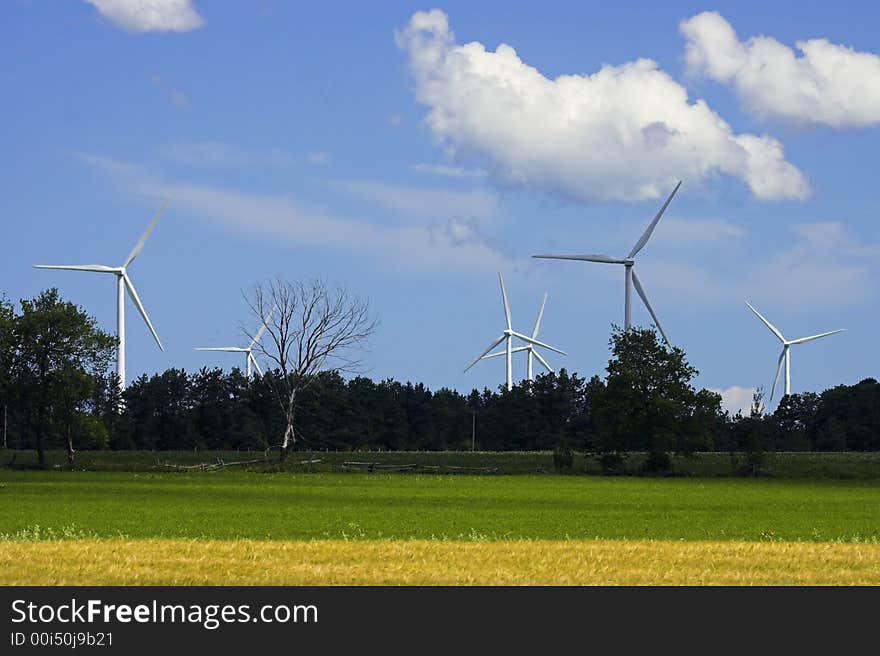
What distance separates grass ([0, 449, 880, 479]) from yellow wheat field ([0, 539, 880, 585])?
67633 millimetres

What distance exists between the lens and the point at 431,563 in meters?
22.7

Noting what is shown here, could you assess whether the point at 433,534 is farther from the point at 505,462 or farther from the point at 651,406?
the point at 505,462

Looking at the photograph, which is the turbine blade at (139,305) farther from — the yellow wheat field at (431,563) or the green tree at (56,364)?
the yellow wheat field at (431,563)

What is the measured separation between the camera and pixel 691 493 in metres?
64.2

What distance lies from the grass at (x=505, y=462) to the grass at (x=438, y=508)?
11.3m

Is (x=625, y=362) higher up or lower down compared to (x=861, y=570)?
higher up

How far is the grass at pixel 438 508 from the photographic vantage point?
111 feet

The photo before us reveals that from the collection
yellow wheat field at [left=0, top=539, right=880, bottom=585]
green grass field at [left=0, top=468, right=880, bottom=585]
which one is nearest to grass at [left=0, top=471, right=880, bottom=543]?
green grass field at [left=0, top=468, right=880, bottom=585]

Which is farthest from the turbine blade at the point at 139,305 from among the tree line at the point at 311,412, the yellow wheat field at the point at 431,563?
the yellow wheat field at the point at 431,563
